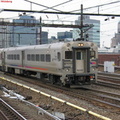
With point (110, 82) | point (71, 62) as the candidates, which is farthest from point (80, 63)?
point (110, 82)

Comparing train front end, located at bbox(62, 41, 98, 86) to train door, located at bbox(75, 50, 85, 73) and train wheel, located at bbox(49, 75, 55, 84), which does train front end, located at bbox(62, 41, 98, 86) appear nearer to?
train door, located at bbox(75, 50, 85, 73)

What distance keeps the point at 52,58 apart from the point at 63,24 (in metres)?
15.0

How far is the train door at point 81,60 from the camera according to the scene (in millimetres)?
16094

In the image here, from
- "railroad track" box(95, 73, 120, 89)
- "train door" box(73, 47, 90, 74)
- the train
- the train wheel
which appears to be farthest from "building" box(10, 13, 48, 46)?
"train door" box(73, 47, 90, 74)

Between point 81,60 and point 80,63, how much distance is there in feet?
0.73

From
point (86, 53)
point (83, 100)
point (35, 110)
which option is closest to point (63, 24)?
point (86, 53)

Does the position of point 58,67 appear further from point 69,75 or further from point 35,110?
point 35,110

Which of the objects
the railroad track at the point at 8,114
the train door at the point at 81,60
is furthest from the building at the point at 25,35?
the railroad track at the point at 8,114

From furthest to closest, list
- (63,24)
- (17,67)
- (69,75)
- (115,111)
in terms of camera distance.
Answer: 1. (63,24)
2. (17,67)
3. (69,75)
4. (115,111)

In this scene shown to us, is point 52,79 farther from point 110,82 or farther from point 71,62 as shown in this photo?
point 110,82

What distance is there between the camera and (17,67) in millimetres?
26328

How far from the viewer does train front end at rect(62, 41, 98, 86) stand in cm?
1579

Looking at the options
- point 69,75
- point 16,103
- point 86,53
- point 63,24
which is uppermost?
point 63,24

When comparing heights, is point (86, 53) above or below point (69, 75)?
above
